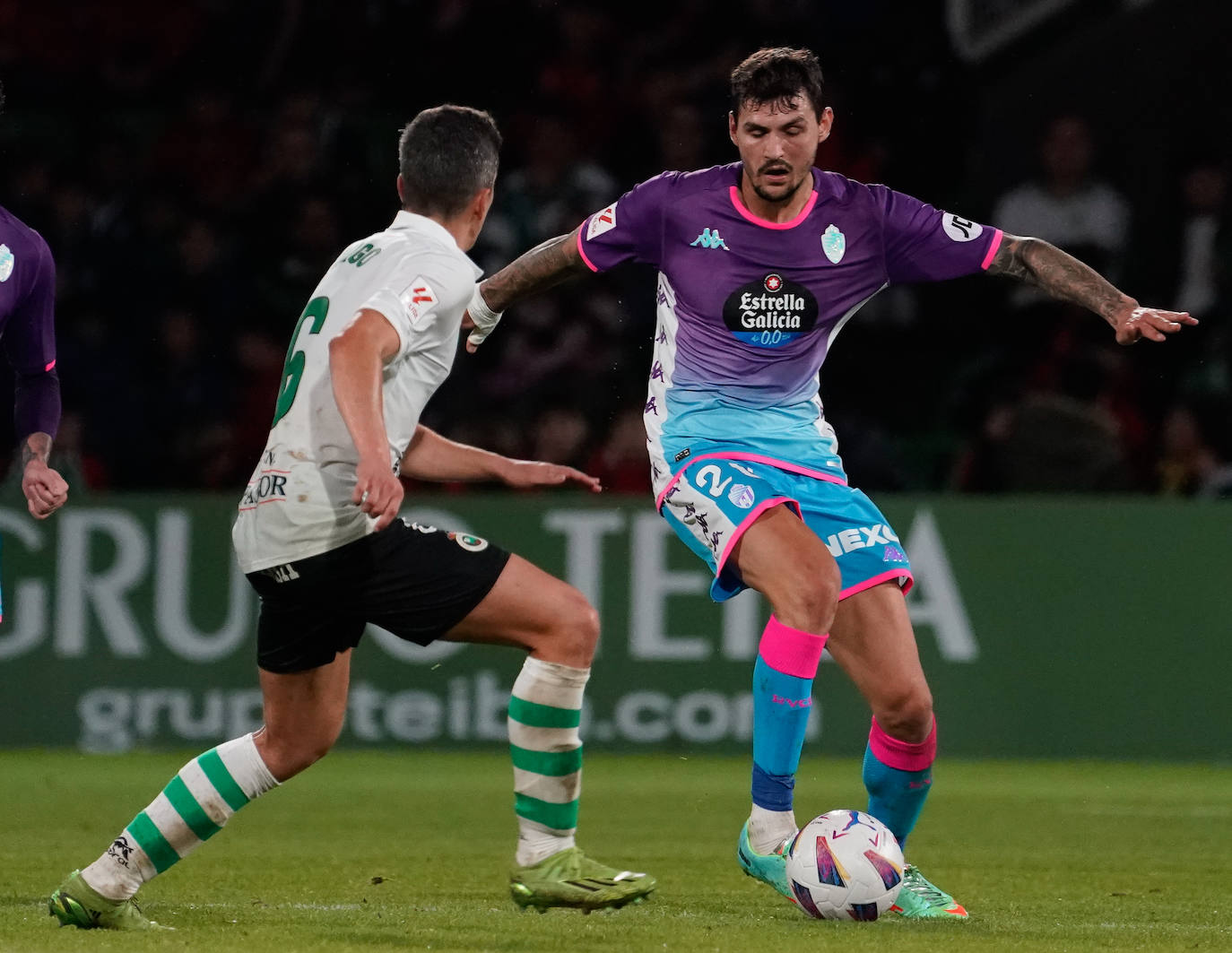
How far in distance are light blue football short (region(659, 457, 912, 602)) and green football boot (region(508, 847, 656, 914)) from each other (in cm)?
100

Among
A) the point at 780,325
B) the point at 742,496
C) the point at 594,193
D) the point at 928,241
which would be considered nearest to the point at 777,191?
the point at 780,325

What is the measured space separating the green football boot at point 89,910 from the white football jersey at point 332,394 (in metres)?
0.89

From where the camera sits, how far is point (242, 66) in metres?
14.9

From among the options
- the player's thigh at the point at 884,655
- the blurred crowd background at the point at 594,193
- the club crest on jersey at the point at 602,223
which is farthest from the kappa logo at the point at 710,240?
the blurred crowd background at the point at 594,193

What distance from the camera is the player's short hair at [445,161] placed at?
5.08 metres

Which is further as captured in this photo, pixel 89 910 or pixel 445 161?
pixel 445 161

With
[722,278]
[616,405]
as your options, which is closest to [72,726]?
[616,405]

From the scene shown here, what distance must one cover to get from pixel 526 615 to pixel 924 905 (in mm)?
1397

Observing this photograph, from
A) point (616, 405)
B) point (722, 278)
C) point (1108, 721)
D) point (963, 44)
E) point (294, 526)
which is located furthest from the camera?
point (963, 44)

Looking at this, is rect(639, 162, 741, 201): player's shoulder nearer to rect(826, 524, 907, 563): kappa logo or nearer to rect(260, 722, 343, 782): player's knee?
rect(826, 524, 907, 563): kappa logo

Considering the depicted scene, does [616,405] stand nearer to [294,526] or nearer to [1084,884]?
[1084,884]

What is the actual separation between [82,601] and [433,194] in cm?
612

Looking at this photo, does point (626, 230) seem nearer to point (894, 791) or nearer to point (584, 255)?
point (584, 255)

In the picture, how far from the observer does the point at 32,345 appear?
5824 mm
